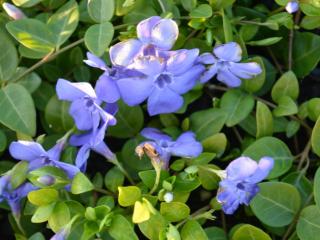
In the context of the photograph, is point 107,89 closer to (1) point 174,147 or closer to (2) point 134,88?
(2) point 134,88

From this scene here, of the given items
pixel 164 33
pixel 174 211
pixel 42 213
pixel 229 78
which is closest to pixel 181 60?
pixel 164 33

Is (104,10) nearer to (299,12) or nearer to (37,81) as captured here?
(37,81)

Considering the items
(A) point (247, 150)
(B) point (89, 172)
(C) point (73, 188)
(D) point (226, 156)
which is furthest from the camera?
(B) point (89, 172)

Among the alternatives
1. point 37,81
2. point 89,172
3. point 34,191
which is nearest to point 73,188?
point 34,191

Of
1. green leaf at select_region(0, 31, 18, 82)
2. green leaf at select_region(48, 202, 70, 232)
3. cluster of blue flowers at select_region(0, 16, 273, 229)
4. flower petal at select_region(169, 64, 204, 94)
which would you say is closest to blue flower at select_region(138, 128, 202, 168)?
cluster of blue flowers at select_region(0, 16, 273, 229)

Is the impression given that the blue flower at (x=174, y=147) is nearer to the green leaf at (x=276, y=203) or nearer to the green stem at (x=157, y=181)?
the green stem at (x=157, y=181)

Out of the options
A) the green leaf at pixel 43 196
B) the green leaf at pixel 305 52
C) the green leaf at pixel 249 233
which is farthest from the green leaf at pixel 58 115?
the green leaf at pixel 305 52
